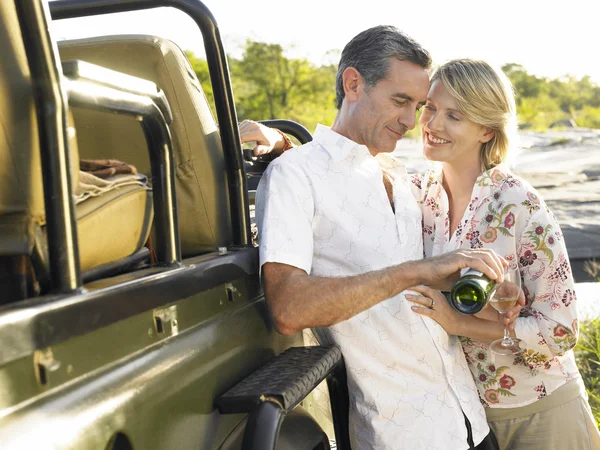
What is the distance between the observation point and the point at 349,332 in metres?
2.31

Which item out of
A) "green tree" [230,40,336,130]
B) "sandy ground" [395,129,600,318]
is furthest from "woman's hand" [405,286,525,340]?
"green tree" [230,40,336,130]

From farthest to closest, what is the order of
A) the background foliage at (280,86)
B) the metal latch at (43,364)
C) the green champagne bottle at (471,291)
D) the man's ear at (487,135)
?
the background foliage at (280,86) → the man's ear at (487,135) → the green champagne bottle at (471,291) → the metal latch at (43,364)

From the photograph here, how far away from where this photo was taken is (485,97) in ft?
9.00

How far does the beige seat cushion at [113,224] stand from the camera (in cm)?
148

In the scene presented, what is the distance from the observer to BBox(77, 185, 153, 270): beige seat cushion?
1.48m

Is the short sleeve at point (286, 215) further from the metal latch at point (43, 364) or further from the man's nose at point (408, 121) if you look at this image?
the metal latch at point (43, 364)

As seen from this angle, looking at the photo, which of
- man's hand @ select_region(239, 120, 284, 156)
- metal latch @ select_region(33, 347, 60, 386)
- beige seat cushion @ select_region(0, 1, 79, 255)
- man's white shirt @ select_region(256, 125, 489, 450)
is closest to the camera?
metal latch @ select_region(33, 347, 60, 386)

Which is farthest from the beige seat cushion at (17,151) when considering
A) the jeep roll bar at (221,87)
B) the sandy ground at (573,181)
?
the sandy ground at (573,181)

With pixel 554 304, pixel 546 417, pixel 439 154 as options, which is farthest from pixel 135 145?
pixel 546 417

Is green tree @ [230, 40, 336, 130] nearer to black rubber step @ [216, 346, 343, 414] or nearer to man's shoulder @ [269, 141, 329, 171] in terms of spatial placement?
man's shoulder @ [269, 141, 329, 171]

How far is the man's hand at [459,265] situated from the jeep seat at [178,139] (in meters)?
0.50

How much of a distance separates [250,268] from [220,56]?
1.66ft

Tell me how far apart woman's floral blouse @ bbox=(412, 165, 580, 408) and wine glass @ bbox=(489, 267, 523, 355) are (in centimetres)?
5

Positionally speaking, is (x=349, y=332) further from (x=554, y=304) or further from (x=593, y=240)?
(x=593, y=240)
